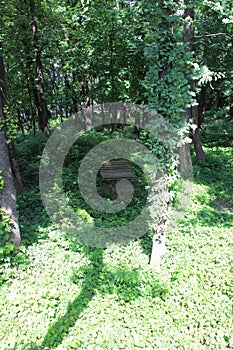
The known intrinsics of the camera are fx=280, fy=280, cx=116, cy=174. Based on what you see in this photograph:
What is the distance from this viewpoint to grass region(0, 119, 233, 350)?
3758mm

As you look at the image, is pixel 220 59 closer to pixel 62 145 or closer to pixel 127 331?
pixel 62 145

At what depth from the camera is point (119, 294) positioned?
4398 mm

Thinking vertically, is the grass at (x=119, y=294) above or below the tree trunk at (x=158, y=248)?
below

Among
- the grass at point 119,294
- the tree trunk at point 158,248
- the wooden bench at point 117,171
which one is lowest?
the grass at point 119,294

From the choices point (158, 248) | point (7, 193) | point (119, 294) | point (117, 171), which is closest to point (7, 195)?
point (7, 193)

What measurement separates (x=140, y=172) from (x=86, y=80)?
4613 mm

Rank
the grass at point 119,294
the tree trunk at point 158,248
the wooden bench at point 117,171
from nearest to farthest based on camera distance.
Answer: the grass at point 119,294
the tree trunk at point 158,248
the wooden bench at point 117,171

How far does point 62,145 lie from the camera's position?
32.3ft

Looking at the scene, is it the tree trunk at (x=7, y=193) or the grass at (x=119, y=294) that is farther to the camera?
the tree trunk at (x=7, y=193)

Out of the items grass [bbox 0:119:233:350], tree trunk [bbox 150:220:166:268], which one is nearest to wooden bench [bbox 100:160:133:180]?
grass [bbox 0:119:233:350]

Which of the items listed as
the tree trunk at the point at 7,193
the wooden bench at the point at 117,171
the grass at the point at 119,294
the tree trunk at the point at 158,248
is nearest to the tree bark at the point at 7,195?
the tree trunk at the point at 7,193

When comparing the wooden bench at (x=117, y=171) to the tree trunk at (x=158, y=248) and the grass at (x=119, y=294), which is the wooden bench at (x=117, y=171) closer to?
the grass at (x=119, y=294)

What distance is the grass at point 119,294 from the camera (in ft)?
12.3

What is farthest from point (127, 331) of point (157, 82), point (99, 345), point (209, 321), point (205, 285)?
point (157, 82)
